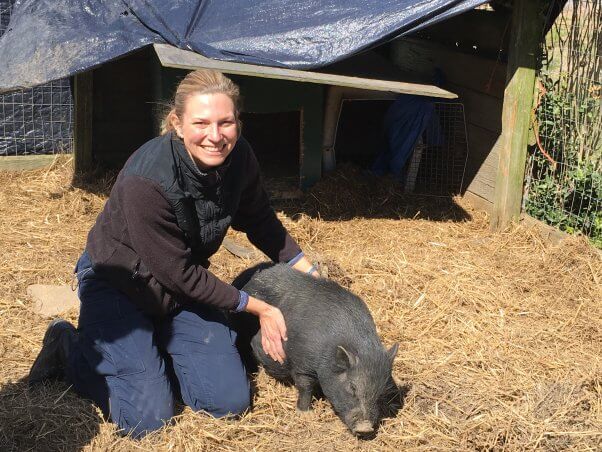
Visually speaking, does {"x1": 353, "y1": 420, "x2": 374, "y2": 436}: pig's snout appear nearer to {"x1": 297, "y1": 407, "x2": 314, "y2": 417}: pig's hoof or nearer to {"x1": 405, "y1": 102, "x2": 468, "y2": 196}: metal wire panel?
{"x1": 297, "y1": 407, "x2": 314, "y2": 417}: pig's hoof

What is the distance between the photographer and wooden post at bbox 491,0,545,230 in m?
5.67

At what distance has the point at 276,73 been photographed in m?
5.38

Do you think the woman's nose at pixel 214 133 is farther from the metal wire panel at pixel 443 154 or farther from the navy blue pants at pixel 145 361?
the metal wire panel at pixel 443 154

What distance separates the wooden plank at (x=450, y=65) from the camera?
6.20 meters

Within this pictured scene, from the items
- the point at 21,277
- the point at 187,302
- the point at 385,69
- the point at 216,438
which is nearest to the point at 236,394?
the point at 216,438

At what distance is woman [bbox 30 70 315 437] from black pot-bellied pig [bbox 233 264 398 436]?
116 mm

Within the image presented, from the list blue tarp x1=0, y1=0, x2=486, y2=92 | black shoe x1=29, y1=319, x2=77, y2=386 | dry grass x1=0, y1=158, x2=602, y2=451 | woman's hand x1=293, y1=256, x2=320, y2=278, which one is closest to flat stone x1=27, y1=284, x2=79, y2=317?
dry grass x1=0, y1=158, x2=602, y2=451

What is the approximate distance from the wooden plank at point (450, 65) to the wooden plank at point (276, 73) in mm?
731

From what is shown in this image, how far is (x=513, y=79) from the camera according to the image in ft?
18.9

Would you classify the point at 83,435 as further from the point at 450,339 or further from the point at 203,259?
the point at 450,339

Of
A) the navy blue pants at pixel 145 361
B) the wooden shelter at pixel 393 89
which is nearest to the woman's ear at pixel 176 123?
the navy blue pants at pixel 145 361

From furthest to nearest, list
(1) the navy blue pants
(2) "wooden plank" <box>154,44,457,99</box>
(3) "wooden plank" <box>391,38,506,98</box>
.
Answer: (3) "wooden plank" <box>391,38,506,98</box> < (2) "wooden plank" <box>154,44,457,99</box> < (1) the navy blue pants

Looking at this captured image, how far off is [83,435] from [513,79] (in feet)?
13.0

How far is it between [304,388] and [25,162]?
14.8 ft
